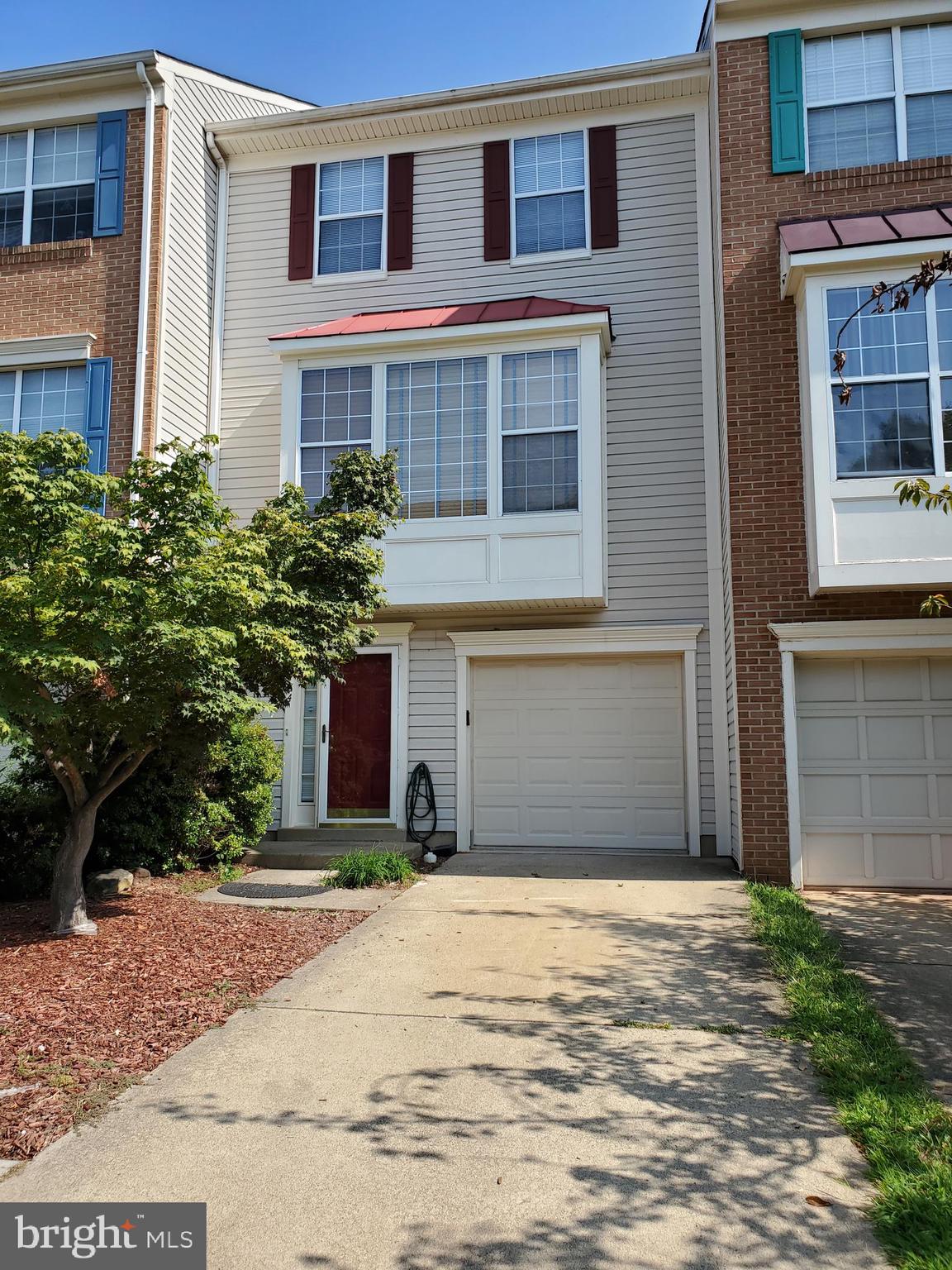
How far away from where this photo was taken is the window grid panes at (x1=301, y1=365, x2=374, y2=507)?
1096 centimetres

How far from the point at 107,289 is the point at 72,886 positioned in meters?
7.38

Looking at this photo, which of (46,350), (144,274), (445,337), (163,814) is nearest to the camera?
(163,814)

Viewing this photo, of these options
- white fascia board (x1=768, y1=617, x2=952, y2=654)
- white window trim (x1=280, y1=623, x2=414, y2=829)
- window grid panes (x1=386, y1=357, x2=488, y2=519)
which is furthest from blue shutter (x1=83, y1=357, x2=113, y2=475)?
white fascia board (x1=768, y1=617, x2=952, y2=654)

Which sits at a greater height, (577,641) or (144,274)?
(144,274)

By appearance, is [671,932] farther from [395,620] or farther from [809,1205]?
[395,620]

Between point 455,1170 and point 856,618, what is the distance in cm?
672

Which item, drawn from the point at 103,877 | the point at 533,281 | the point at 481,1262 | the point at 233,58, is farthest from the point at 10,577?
the point at 233,58

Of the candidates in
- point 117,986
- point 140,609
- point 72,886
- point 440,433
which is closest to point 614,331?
point 440,433

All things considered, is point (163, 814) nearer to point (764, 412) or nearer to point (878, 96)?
point (764, 412)

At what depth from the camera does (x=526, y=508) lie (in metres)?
10.4

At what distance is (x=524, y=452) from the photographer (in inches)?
412

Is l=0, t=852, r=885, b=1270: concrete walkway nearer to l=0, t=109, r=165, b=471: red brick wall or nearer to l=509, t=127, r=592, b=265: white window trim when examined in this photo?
l=0, t=109, r=165, b=471: red brick wall

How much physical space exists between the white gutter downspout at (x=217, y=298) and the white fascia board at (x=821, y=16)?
20.7 feet

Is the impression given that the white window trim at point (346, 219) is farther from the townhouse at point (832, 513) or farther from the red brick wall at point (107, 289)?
the townhouse at point (832, 513)
